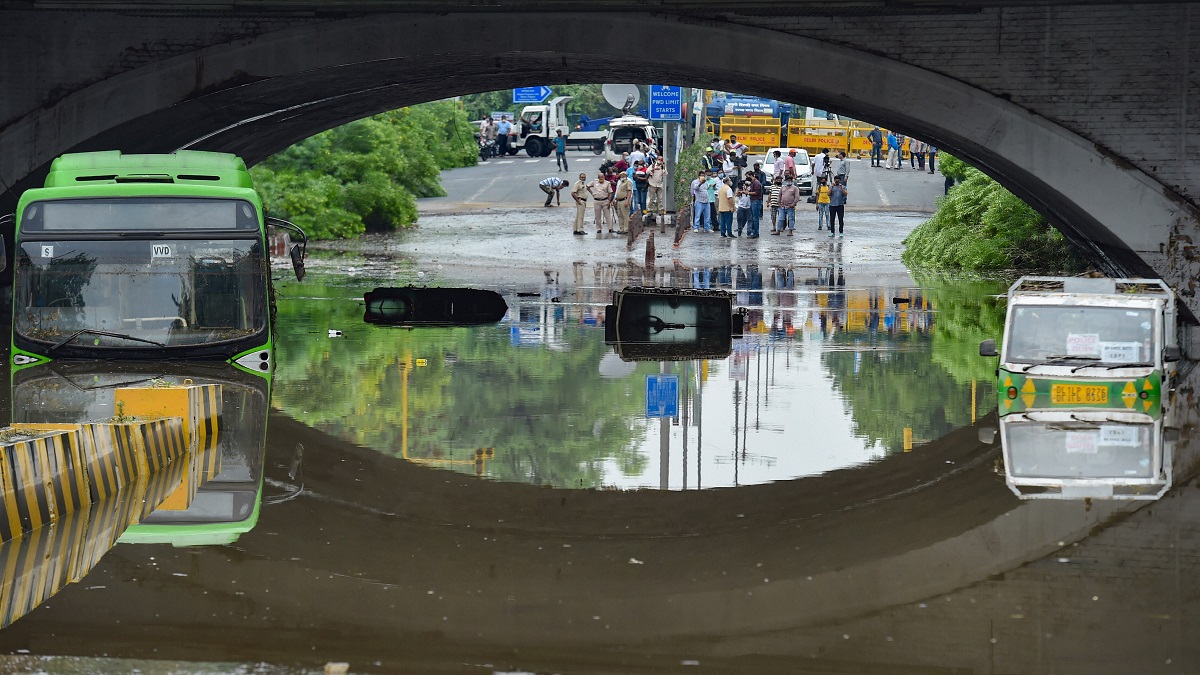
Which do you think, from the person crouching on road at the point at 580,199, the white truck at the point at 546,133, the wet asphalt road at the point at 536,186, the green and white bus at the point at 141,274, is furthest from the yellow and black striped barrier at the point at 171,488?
the white truck at the point at 546,133

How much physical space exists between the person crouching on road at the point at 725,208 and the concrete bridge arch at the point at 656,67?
51.2ft

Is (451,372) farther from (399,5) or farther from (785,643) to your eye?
(785,643)

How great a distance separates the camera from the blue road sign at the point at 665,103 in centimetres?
4306

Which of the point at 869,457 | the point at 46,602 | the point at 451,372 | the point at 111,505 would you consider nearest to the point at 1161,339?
the point at 869,457

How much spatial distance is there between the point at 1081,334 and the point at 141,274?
10.5m

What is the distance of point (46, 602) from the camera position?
9773mm

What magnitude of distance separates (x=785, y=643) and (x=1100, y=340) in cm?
1040

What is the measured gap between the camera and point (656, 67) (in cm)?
2861

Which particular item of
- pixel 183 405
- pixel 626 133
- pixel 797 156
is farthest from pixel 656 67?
pixel 626 133

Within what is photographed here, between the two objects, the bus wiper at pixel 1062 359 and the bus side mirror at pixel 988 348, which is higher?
the bus side mirror at pixel 988 348

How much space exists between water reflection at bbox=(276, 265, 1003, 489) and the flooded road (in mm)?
77

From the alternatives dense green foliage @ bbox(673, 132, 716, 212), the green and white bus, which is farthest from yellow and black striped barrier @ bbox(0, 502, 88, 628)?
dense green foliage @ bbox(673, 132, 716, 212)

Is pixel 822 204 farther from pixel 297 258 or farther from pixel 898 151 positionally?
pixel 297 258

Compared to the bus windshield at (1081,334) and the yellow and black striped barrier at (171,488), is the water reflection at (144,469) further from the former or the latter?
the bus windshield at (1081,334)
